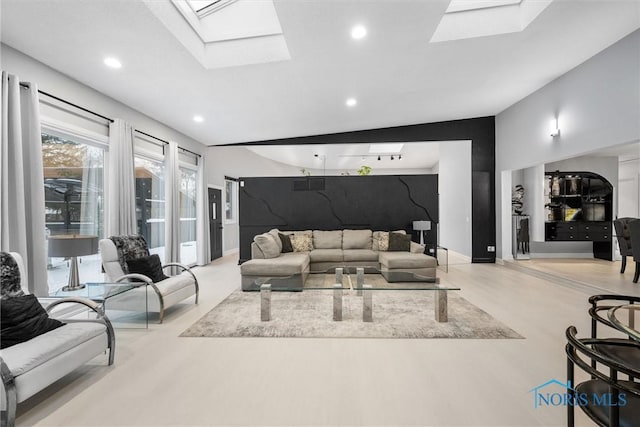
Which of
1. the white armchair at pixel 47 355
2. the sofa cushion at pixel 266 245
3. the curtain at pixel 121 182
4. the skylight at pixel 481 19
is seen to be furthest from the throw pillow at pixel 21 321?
the skylight at pixel 481 19

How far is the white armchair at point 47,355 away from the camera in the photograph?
6.06 ft

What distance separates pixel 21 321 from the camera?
7.35ft

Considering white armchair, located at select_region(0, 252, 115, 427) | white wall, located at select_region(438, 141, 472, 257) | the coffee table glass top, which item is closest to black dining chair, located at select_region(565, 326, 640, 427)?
the coffee table glass top

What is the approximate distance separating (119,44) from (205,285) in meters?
3.73

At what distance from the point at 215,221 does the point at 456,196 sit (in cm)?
639

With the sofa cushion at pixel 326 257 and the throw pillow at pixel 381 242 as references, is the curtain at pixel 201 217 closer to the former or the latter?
the sofa cushion at pixel 326 257

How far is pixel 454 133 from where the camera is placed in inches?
294

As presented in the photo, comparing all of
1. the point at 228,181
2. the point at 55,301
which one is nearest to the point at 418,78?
the point at 55,301

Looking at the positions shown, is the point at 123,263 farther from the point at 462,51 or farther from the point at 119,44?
the point at 462,51

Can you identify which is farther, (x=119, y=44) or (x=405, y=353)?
(x=119, y=44)

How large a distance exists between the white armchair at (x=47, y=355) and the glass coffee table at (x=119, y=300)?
0.58m

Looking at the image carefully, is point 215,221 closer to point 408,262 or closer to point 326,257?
point 326,257

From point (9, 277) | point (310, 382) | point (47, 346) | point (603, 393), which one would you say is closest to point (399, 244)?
point (310, 382)

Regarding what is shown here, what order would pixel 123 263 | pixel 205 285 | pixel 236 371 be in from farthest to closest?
pixel 205 285 → pixel 123 263 → pixel 236 371
